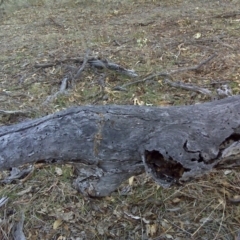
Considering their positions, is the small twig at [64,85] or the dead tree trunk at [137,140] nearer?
the dead tree trunk at [137,140]

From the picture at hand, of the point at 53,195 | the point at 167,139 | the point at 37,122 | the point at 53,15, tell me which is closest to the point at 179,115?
the point at 167,139

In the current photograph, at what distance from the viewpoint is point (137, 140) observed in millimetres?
1428

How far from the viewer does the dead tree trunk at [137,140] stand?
1379mm

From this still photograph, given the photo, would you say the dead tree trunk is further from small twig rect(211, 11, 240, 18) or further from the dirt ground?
Answer: small twig rect(211, 11, 240, 18)

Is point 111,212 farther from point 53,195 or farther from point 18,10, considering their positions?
point 18,10

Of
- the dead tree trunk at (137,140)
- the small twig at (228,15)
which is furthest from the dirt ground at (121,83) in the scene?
the dead tree trunk at (137,140)

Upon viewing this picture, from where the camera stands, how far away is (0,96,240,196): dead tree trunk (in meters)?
1.38

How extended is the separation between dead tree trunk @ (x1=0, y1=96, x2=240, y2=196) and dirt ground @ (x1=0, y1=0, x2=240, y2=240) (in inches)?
21.7

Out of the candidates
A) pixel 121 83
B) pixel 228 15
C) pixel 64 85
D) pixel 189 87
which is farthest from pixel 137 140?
pixel 228 15

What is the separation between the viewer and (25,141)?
4.92 ft

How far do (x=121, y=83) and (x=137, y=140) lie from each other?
2.36 m

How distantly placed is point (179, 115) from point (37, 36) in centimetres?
495

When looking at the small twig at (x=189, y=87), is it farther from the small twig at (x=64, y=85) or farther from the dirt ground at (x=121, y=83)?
the small twig at (x=64, y=85)

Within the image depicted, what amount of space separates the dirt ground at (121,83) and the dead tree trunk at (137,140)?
1.81ft
